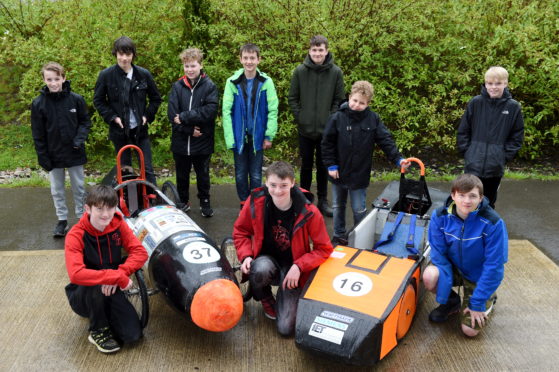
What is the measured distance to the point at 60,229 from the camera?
17.9 feet

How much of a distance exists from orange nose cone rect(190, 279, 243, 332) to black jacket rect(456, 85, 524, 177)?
288 cm

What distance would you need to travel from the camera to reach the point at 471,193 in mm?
3617

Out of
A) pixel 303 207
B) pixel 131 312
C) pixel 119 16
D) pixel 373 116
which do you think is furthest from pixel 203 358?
pixel 119 16

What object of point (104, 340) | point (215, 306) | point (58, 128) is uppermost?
point (58, 128)

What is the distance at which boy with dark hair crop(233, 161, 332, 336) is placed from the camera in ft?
12.5

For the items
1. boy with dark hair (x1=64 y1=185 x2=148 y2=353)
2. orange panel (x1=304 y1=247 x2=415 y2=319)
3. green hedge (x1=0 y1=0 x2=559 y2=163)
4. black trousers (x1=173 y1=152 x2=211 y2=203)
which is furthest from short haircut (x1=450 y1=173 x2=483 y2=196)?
green hedge (x1=0 y1=0 x2=559 y2=163)

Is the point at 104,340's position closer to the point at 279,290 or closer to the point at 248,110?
the point at 279,290

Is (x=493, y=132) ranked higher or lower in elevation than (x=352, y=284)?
higher

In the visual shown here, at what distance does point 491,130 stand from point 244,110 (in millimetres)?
2413

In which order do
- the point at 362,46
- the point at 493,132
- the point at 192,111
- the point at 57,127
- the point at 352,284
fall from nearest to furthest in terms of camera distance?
the point at 352,284, the point at 493,132, the point at 57,127, the point at 192,111, the point at 362,46

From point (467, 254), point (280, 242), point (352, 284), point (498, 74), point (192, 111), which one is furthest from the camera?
point (192, 111)

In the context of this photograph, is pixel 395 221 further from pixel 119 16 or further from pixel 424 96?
pixel 119 16

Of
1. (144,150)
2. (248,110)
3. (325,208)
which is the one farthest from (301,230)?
(144,150)

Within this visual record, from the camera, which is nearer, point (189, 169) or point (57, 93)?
point (57, 93)
